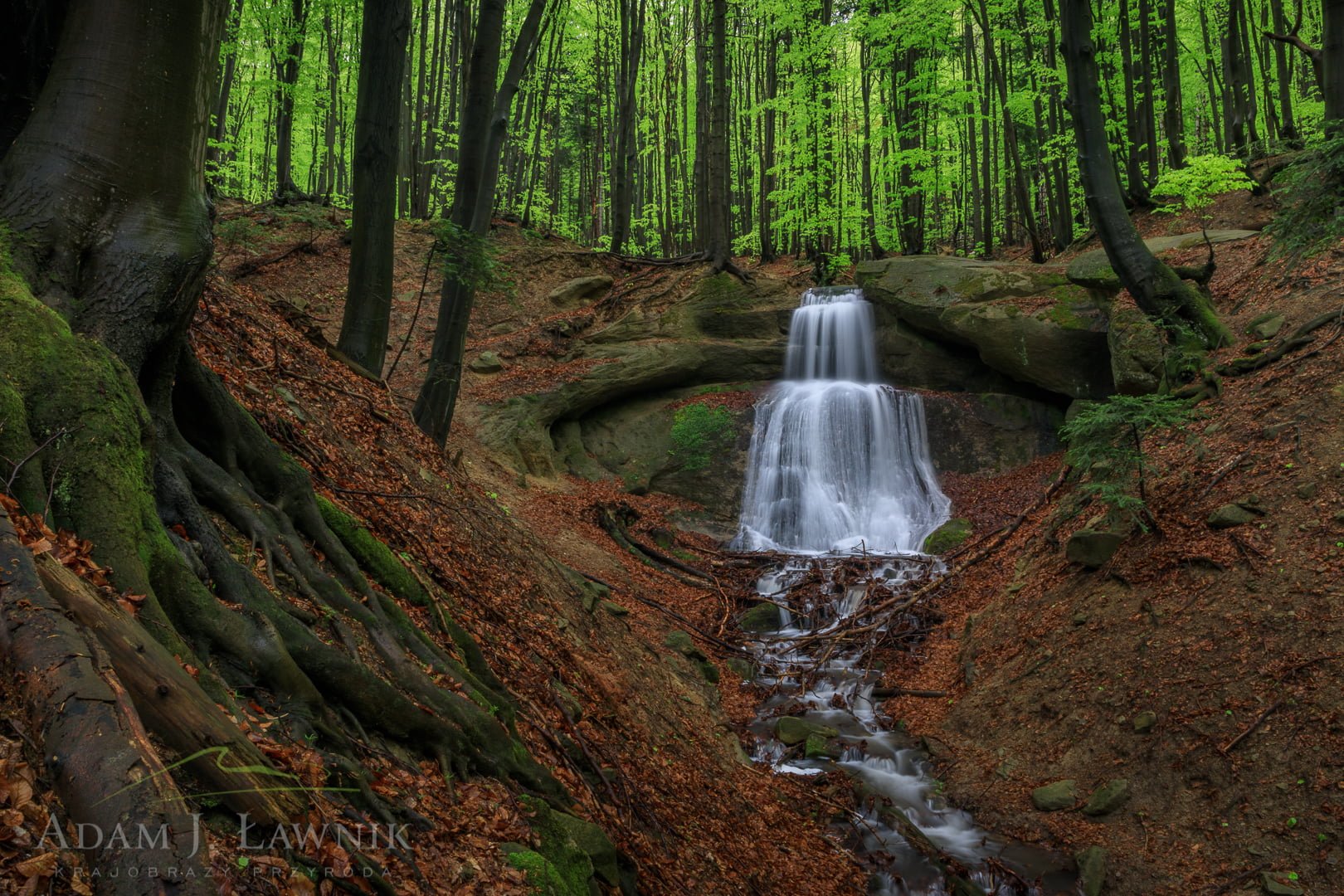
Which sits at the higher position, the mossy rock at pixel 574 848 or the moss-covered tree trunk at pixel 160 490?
the moss-covered tree trunk at pixel 160 490

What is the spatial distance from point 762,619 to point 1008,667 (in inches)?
154

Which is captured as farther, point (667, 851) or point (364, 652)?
point (667, 851)

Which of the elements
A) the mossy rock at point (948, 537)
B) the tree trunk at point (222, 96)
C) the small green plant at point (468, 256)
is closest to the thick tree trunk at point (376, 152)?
the small green plant at point (468, 256)

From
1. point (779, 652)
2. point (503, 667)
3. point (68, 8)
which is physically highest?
point (68, 8)

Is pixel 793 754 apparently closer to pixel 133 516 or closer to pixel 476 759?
pixel 476 759

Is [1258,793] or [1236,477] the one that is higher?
[1236,477]

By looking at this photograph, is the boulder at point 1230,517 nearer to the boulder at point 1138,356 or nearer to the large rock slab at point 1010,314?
the boulder at point 1138,356

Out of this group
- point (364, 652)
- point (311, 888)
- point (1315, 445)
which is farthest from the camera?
point (1315, 445)

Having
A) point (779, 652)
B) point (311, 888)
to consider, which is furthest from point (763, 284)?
point (311, 888)

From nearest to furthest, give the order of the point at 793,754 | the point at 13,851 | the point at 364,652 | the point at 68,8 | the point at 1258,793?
1. the point at 13,851
2. the point at 68,8
3. the point at 364,652
4. the point at 1258,793
5. the point at 793,754

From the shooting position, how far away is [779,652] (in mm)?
10570

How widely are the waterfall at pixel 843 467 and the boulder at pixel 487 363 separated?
5926mm

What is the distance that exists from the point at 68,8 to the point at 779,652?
9.50 metres

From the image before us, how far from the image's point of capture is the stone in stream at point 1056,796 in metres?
6.54
